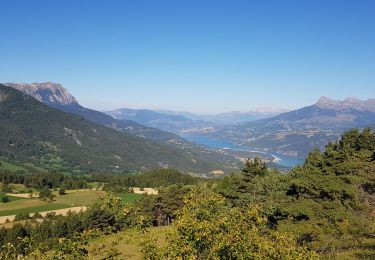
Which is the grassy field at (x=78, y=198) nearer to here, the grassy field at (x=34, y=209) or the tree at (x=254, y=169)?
the grassy field at (x=34, y=209)

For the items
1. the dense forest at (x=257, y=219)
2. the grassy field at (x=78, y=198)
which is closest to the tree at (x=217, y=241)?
the dense forest at (x=257, y=219)

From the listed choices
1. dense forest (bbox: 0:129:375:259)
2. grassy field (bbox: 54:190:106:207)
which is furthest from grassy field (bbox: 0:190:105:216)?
dense forest (bbox: 0:129:375:259)

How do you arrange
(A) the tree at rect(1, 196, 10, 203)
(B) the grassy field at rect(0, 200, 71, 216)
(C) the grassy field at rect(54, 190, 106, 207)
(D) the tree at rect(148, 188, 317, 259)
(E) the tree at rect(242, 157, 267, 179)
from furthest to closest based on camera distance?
1. (C) the grassy field at rect(54, 190, 106, 207)
2. (A) the tree at rect(1, 196, 10, 203)
3. (B) the grassy field at rect(0, 200, 71, 216)
4. (E) the tree at rect(242, 157, 267, 179)
5. (D) the tree at rect(148, 188, 317, 259)

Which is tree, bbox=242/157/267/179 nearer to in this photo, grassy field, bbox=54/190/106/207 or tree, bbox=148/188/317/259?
tree, bbox=148/188/317/259

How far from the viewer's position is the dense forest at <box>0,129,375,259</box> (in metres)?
16.1

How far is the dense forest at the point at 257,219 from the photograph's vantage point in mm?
16141

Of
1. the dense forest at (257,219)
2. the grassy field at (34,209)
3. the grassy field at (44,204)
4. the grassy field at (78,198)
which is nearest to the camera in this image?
the dense forest at (257,219)

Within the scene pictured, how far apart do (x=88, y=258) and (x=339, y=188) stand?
37976 mm

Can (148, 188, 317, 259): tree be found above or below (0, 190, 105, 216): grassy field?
above

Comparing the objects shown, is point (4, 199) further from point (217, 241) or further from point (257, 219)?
point (217, 241)

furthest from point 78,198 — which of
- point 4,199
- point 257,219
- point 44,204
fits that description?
point 257,219

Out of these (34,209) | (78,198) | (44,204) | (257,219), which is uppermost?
(257,219)

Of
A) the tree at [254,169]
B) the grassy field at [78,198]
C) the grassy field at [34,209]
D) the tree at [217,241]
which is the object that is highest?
the tree at [217,241]

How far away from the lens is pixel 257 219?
18000 millimetres
